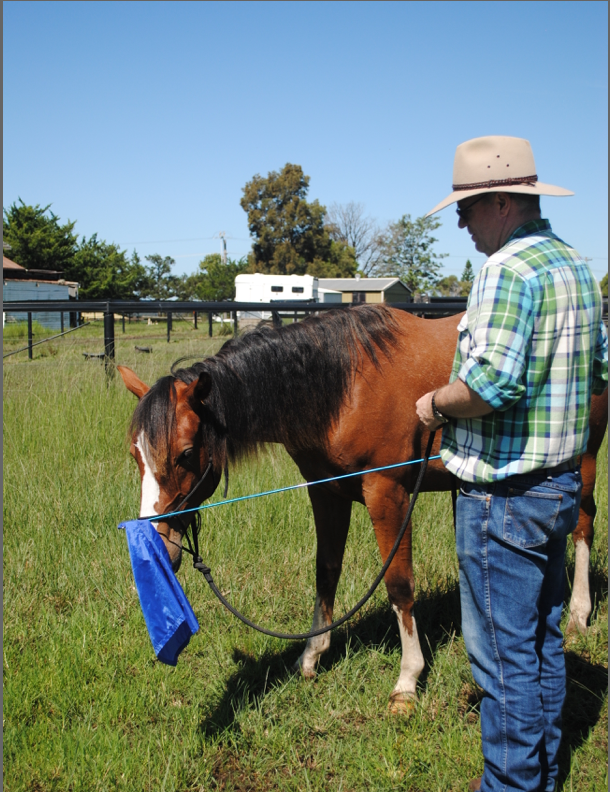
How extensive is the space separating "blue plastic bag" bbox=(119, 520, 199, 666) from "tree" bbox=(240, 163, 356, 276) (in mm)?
50226

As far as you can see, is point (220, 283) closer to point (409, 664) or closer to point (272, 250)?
point (272, 250)

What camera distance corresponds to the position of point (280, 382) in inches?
109

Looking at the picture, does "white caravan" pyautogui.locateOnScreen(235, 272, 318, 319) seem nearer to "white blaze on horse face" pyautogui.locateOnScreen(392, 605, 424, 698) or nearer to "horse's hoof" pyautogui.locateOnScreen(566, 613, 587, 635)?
"horse's hoof" pyautogui.locateOnScreen(566, 613, 587, 635)

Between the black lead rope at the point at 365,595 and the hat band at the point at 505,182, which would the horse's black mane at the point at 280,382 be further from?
the hat band at the point at 505,182

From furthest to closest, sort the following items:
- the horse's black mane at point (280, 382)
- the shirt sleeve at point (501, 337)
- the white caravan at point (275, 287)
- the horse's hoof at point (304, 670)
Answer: the white caravan at point (275, 287) → the horse's hoof at point (304, 670) → the horse's black mane at point (280, 382) → the shirt sleeve at point (501, 337)

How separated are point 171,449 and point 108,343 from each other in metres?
5.30

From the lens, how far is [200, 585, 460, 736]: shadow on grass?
273 cm

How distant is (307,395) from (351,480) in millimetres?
474

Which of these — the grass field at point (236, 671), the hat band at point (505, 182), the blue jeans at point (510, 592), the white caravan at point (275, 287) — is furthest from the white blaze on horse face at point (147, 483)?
the white caravan at point (275, 287)

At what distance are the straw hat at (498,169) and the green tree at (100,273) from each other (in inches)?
1624

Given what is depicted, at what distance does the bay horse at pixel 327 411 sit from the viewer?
8.40 ft

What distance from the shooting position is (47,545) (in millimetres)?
4082

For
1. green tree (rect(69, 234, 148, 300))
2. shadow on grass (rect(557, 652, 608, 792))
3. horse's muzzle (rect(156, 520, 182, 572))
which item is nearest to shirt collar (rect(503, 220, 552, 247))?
horse's muzzle (rect(156, 520, 182, 572))

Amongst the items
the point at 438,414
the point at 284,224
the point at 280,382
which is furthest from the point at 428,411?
the point at 284,224
